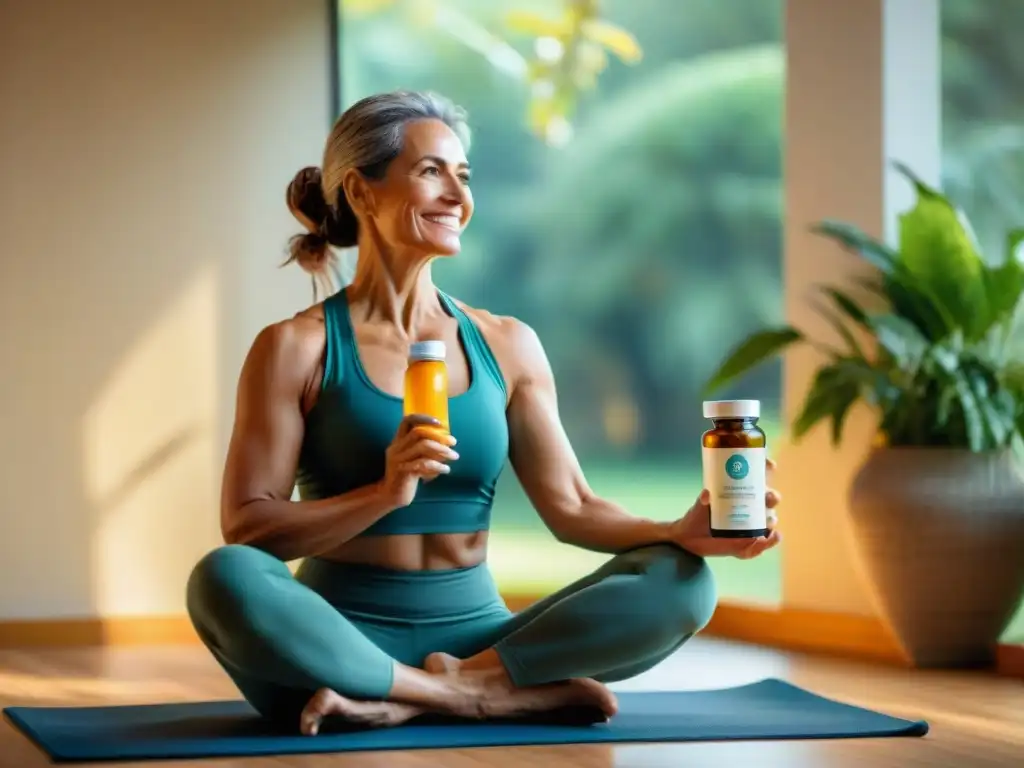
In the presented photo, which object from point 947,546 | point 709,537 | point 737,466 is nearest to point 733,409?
point 737,466

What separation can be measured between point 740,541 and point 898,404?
1.49 meters

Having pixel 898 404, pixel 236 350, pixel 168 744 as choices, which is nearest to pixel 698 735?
pixel 168 744

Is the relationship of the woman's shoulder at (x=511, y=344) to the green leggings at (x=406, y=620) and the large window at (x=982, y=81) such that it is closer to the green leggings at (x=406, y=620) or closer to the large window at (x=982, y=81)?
the green leggings at (x=406, y=620)

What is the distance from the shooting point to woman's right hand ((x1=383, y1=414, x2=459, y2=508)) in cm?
257

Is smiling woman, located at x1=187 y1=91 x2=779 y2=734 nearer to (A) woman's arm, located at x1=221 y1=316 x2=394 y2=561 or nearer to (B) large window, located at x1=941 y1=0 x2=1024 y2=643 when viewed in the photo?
(A) woman's arm, located at x1=221 y1=316 x2=394 y2=561

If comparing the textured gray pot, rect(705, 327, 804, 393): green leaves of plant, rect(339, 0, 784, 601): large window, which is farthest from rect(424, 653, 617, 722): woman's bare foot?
rect(339, 0, 784, 601): large window

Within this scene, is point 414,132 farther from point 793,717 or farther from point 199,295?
point 199,295

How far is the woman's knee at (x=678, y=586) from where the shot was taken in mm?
2762

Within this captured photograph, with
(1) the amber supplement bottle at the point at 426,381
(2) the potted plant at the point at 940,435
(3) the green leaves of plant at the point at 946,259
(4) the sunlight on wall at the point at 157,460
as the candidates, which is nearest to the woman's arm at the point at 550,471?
(1) the amber supplement bottle at the point at 426,381

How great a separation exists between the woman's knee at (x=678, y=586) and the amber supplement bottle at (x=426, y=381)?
1.46ft

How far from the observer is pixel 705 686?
3.63 meters

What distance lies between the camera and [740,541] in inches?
102

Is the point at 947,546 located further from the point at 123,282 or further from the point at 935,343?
the point at 123,282

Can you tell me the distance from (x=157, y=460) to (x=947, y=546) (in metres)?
2.27
